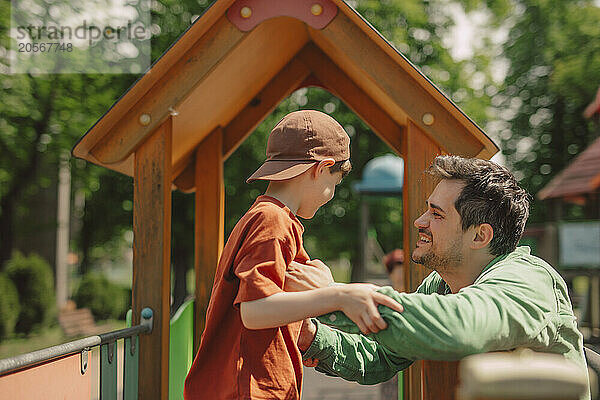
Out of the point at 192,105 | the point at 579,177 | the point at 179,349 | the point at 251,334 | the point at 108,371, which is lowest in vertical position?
the point at 179,349

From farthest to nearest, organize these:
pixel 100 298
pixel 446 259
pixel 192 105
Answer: pixel 100 298 → pixel 192 105 → pixel 446 259

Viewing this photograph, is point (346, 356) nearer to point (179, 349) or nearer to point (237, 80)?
point (179, 349)

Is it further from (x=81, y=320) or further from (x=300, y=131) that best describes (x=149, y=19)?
(x=300, y=131)

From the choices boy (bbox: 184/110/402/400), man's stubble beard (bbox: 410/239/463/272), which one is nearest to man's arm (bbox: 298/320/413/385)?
boy (bbox: 184/110/402/400)

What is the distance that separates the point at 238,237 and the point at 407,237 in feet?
4.54

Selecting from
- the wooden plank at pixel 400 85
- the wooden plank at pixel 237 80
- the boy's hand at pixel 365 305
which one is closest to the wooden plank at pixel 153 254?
the wooden plank at pixel 237 80

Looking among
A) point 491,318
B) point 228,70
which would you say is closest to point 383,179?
point 228,70

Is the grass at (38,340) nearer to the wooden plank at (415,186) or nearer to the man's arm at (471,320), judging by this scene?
the wooden plank at (415,186)

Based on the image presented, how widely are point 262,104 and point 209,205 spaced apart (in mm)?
804

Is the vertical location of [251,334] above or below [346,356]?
above

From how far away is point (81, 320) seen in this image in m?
15.6

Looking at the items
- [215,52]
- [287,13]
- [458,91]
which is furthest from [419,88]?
[458,91]

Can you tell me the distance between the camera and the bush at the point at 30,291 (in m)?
15.8

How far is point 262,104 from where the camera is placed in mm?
4664
